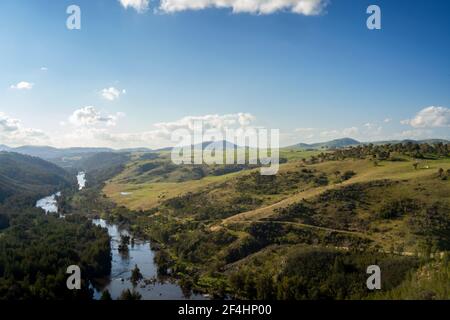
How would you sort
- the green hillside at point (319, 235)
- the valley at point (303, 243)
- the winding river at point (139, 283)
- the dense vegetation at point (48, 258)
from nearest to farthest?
the dense vegetation at point (48, 258)
the valley at point (303, 243)
the green hillside at point (319, 235)
the winding river at point (139, 283)

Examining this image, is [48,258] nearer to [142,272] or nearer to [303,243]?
[142,272]

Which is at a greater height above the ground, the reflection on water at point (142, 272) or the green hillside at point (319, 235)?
the green hillside at point (319, 235)

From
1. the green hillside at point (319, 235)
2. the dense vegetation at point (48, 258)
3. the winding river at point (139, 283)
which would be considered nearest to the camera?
the dense vegetation at point (48, 258)

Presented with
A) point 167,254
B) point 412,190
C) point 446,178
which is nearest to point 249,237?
point 167,254

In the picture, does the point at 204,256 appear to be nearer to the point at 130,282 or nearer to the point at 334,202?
the point at 130,282

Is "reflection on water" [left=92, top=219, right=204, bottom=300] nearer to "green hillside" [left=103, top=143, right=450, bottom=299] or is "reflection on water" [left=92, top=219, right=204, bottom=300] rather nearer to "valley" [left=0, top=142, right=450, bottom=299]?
"valley" [left=0, top=142, right=450, bottom=299]

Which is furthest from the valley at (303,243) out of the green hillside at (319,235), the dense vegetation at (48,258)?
the dense vegetation at (48,258)

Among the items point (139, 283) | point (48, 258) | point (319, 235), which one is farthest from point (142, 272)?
point (319, 235)

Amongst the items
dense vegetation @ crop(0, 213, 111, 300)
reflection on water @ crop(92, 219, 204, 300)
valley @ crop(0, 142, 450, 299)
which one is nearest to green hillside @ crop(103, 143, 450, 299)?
valley @ crop(0, 142, 450, 299)

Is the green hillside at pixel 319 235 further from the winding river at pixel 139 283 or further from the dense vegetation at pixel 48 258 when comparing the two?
the dense vegetation at pixel 48 258
